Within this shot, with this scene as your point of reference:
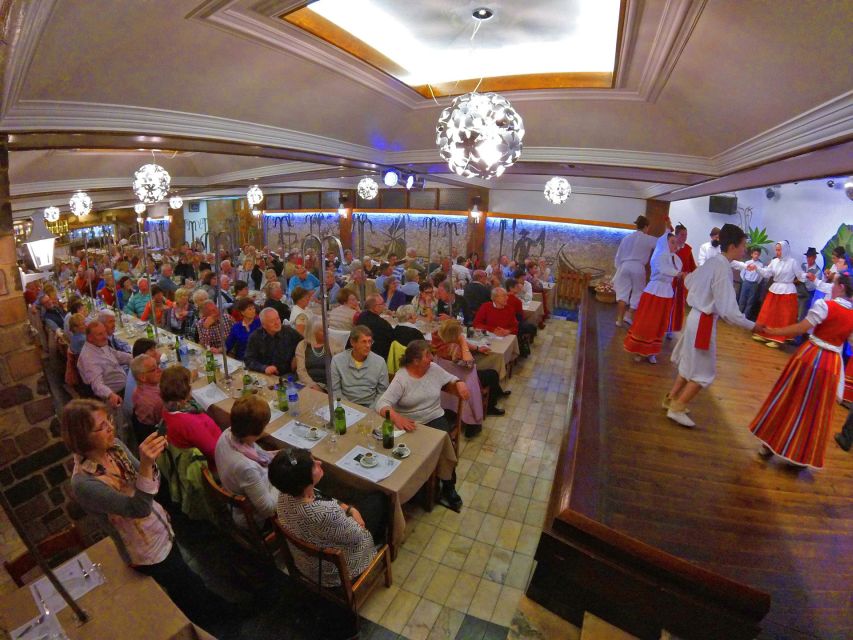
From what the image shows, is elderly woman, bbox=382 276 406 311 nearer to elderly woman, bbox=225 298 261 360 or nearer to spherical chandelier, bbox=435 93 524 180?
elderly woman, bbox=225 298 261 360

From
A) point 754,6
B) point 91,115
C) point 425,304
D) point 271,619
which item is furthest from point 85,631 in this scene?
point 425,304

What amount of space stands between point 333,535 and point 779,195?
33.7 feet

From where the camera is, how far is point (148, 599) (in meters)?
1.74

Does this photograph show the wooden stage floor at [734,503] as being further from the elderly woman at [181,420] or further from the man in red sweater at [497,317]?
the elderly woman at [181,420]

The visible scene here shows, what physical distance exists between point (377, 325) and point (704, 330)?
3174mm

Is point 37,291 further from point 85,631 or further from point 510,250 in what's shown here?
point 510,250

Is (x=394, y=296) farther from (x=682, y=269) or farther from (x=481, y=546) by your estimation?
(x=481, y=546)

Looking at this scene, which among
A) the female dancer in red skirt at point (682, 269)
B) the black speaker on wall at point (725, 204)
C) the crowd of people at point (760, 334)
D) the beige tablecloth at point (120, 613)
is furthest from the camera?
the black speaker on wall at point (725, 204)

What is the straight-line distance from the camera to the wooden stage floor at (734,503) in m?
2.29

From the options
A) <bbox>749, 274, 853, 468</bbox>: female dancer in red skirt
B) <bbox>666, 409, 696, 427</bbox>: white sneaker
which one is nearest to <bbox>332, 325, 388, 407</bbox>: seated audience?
<bbox>666, 409, 696, 427</bbox>: white sneaker

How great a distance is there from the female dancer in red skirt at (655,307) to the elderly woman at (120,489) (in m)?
4.89

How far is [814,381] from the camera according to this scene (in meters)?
2.98

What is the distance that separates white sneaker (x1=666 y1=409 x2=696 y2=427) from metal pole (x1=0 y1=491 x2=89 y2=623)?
424 centimetres

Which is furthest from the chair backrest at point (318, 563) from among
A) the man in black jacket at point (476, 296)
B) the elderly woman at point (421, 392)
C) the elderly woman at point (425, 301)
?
the man in black jacket at point (476, 296)
